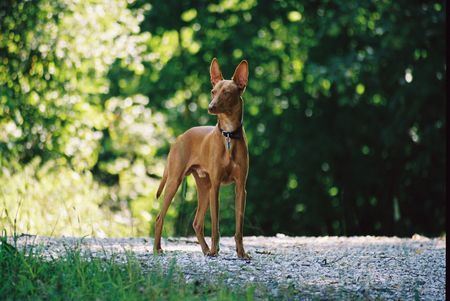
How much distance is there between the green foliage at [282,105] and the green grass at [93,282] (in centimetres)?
687

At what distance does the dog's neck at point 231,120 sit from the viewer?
704 cm

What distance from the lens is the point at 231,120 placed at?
7.04m

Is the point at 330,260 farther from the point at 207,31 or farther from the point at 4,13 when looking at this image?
the point at 207,31

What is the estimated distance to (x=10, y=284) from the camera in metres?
6.09

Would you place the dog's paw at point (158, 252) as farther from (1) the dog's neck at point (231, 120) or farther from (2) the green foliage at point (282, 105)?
(2) the green foliage at point (282, 105)

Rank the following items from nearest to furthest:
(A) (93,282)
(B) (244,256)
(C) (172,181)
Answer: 1. (A) (93,282)
2. (B) (244,256)
3. (C) (172,181)

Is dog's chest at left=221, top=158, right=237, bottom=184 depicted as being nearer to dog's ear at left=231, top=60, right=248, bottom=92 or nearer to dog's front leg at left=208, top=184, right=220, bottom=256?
dog's front leg at left=208, top=184, right=220, bottom=256

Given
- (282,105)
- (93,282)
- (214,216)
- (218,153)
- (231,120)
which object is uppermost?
(282,105)

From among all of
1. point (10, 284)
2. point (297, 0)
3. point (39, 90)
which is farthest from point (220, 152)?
point (297, 0)

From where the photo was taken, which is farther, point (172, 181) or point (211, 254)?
point (172, 181)

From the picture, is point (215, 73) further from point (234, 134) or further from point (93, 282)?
point (93, 282)

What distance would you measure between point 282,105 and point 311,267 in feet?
33.6

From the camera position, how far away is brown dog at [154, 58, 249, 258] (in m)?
7.03

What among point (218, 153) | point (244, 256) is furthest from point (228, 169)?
point (244, 256)
